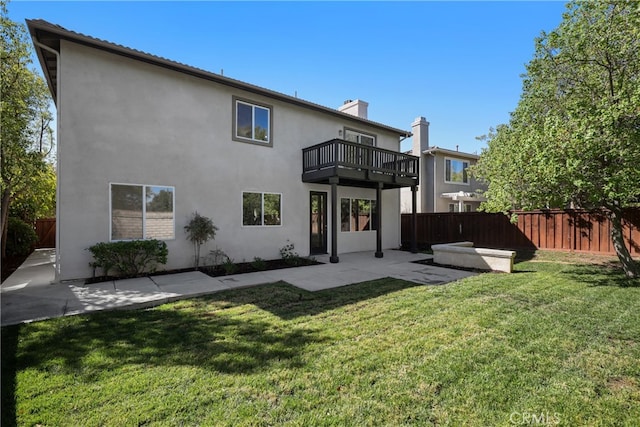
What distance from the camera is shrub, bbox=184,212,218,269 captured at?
333 inches

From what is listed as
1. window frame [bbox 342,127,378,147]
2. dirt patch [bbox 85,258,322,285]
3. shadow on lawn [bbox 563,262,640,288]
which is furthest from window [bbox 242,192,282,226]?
shadow on lawn [bbox 563,262,640,288]

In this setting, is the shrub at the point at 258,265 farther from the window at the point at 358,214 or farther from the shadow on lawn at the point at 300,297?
the window at the point at 358,214

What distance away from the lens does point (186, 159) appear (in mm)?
8594

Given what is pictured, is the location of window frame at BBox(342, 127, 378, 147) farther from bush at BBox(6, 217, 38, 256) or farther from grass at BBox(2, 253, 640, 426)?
bush at BBox(6, 217, 38, 256)

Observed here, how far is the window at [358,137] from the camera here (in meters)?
12.7

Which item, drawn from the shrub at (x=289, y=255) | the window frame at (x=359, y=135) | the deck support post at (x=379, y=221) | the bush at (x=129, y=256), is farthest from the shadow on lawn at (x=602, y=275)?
the bush at (x=129, y=256)

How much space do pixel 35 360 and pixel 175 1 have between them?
8677 millimetres

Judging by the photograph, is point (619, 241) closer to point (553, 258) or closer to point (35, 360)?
point (553, 258)

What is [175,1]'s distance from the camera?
25.9 feet

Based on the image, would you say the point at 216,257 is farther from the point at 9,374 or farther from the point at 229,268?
Result: the point at 9,374

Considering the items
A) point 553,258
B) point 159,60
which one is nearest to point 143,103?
point 159,60

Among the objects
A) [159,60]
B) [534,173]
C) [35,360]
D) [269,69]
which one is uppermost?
[269,69]

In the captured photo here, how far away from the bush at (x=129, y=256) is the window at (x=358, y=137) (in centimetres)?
832

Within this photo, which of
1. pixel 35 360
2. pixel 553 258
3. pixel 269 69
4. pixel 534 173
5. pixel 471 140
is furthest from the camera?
pixel 471 140
